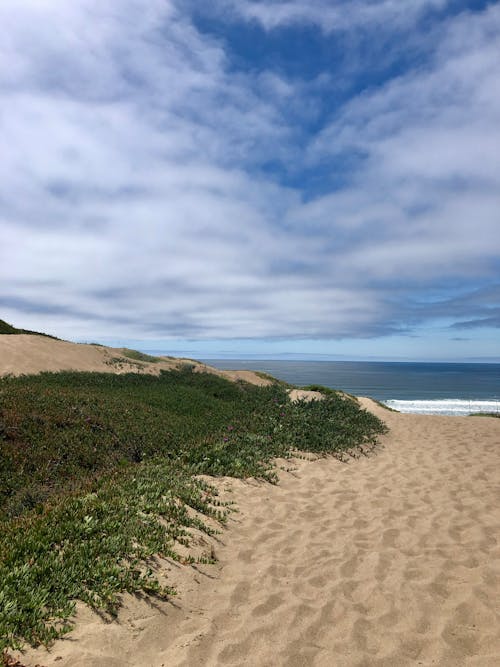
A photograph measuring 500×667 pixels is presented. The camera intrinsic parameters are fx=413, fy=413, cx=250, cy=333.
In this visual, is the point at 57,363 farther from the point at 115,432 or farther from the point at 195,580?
the point at 195,580

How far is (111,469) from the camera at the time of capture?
1046 centimetres

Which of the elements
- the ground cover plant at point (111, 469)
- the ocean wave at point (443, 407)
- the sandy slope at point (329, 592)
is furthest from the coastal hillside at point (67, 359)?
the ocean wave at point (443, 407)

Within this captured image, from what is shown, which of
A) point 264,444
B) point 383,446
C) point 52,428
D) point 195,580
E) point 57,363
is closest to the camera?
point 195,580

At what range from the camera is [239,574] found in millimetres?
6414

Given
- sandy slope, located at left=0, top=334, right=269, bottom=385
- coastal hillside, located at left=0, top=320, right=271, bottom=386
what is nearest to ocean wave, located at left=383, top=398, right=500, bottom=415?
coastal hillside, located at left=0, top=320, right=271, bottom=386

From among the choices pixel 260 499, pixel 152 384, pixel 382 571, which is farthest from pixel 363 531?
pixel 152 384

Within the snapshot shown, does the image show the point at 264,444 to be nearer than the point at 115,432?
No

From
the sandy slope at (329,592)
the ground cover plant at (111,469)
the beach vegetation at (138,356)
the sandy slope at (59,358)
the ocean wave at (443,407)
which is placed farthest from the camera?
the ocean wave at (443,407)

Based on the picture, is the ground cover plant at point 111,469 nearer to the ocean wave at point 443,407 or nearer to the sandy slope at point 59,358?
the sandy slope at point 59,358

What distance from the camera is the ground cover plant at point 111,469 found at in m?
5.25

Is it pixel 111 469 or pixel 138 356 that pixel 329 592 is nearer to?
pixel 111 469

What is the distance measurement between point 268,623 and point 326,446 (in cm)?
1016

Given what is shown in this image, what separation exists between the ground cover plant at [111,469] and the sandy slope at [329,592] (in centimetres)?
54

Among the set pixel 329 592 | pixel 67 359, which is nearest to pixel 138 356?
pixel 67 359
